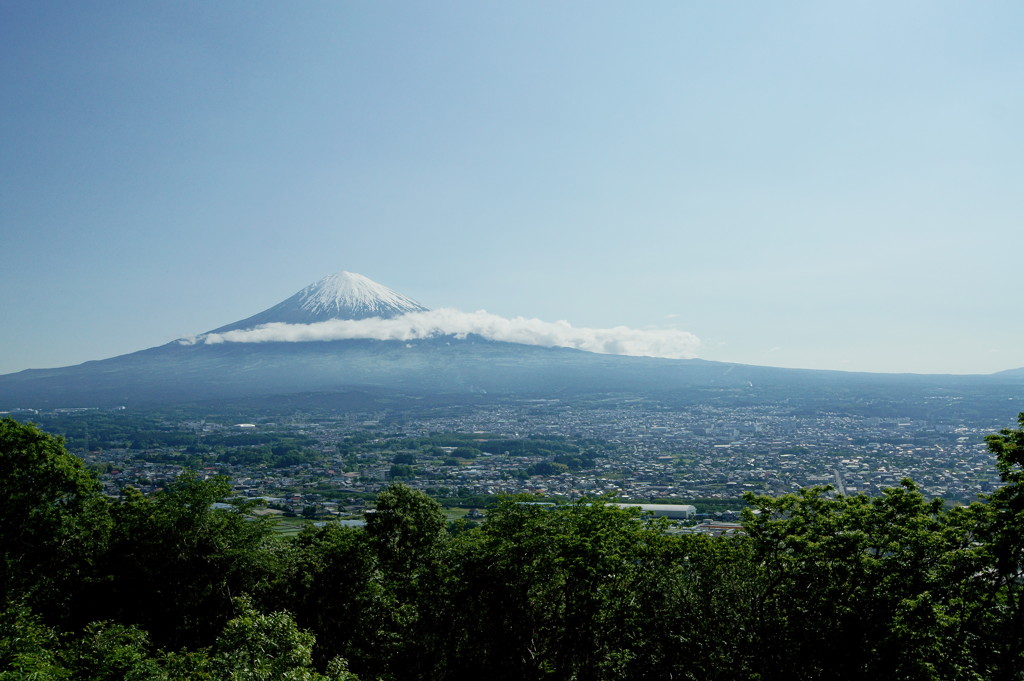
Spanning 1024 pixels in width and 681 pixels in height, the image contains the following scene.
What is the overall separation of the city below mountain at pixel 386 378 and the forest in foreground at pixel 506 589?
115m

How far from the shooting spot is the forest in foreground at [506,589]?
8.60m

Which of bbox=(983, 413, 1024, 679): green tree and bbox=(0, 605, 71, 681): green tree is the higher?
bbox=(983, 413, 1024, 679): green tree

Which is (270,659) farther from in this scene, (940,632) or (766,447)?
(766,447)

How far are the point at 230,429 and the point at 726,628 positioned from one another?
100 metres

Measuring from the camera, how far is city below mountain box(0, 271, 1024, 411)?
434ft

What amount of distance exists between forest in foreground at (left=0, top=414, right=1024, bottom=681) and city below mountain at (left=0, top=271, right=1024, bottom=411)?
114870 mm

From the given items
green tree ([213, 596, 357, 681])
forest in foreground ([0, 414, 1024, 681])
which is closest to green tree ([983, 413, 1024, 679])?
forest in foreground ([0, 414, 1024, 681])

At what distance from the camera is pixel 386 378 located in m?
172

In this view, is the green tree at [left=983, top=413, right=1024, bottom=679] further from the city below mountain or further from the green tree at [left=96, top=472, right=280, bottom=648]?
the city below mountain

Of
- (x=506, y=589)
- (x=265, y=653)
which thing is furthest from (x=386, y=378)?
(x=265, y=653)

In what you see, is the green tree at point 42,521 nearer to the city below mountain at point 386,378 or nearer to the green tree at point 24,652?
the green tree at point 24,652

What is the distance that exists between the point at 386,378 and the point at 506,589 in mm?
162866

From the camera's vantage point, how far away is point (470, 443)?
8762cm

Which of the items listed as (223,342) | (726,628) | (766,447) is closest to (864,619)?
(726,628)
